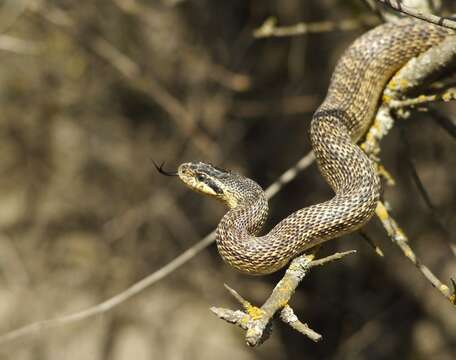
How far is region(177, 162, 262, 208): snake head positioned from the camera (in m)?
4.64

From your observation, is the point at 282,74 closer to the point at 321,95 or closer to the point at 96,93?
the point at 321,95

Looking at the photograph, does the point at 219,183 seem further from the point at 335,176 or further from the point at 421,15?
the point at 421,15

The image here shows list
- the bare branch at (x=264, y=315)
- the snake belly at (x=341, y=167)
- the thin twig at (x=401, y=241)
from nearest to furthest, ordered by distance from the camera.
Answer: the bare branch at (x=264, y=315) → the thin twig at (x=401, y=241) → the snake belly at (x=341, y=167)

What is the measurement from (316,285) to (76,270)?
430cm

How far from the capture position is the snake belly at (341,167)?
4.08 metres

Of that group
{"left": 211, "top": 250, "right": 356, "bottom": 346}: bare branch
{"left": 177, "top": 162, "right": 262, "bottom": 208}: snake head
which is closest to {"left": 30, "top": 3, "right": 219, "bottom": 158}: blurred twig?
{"left": 177, "top": 162, "right": 262, "bottom": 208}: snake head

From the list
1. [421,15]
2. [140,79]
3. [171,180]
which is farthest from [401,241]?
[171,180]

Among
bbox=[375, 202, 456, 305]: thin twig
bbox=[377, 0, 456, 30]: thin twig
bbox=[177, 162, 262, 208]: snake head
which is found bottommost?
bbox=[177, 162, 262, 208]: snake head

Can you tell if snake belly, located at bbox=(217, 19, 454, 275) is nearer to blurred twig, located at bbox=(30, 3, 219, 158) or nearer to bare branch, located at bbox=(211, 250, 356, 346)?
bare branch, located at bbox=(211, 250, 356, 346)

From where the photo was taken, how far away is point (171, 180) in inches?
403

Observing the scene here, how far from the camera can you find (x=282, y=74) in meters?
9.37

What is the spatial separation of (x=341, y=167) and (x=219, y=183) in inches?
37.9

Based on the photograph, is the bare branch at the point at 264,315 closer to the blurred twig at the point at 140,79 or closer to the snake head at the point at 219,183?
the snake head at the point at 219,183

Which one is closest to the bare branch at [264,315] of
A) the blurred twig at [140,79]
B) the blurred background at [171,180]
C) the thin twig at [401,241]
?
the thin twig at [401,241]
